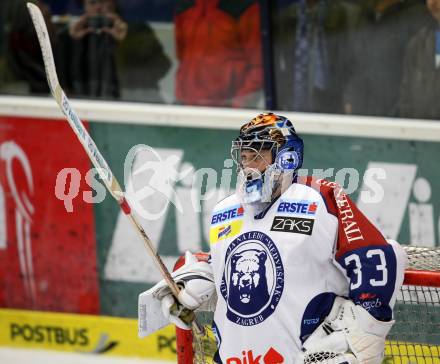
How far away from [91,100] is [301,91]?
1180mm

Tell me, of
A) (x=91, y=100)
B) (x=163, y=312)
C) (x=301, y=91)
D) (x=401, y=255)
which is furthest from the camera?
(x=91, y=100)

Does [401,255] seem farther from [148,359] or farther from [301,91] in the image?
[148,359]

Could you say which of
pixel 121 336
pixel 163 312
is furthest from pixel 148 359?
pixel 163 312

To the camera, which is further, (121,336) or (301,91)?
(121,336)

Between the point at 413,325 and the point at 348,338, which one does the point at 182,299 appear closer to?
the point at 348,338

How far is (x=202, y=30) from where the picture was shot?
19.3 ft

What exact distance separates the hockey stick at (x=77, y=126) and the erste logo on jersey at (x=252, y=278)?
0.30 m

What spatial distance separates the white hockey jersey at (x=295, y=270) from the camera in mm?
3352

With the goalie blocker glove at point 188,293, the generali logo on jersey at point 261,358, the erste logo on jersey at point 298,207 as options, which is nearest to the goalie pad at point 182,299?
the goalie blocker glove at point 188,293

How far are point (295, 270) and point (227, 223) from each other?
311 mm

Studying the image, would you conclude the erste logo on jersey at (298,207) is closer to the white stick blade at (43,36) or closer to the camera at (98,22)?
the white stick blade at (43,36)

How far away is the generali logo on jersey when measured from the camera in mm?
3469

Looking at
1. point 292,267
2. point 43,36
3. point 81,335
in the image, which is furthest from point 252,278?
point 81,335

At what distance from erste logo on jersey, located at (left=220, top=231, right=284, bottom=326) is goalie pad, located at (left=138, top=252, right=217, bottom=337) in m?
0.21
